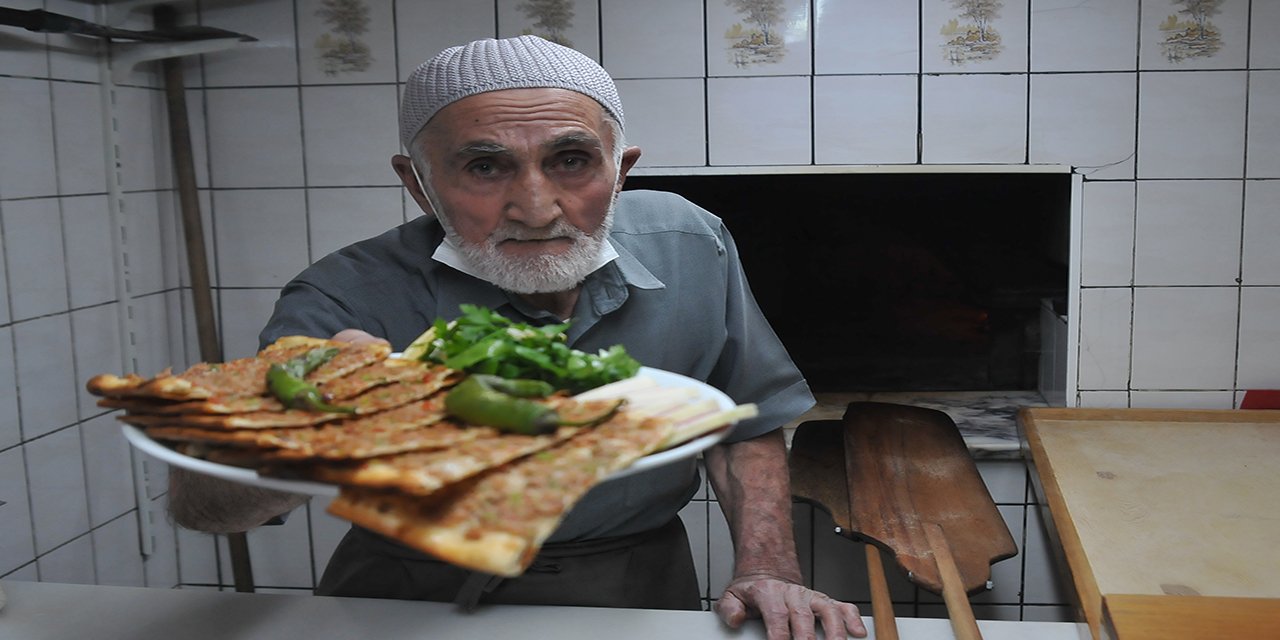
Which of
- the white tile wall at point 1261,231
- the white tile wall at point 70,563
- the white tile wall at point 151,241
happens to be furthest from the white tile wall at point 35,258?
the white tile wall at point 1261,231

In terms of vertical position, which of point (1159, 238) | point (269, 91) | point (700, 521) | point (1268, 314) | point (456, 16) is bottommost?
point (700, 521)

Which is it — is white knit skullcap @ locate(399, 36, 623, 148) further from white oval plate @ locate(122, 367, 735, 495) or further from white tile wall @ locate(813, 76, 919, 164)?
white tile wall @ locate(813, 76, 919, 164)

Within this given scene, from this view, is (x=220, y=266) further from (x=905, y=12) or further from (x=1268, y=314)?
(x=1268, y=314)

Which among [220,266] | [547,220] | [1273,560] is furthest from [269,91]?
[1273,560]

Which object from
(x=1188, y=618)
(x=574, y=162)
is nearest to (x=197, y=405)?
(x=574, y=162)

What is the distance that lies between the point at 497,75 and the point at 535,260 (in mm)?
268

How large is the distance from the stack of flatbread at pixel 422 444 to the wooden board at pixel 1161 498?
686 millimetres

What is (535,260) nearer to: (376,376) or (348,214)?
(376,376)

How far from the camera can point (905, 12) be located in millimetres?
2449

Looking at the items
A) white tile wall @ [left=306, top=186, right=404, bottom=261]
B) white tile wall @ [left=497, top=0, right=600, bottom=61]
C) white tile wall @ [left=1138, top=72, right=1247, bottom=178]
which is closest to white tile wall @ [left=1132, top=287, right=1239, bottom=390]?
white tile wall @ [left=1138, top=72, right=1247, bottom=178]

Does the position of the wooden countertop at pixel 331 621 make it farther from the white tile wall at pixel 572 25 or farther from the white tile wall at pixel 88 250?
the white tile wall at pixel 572 25

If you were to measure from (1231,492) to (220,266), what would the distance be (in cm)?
239

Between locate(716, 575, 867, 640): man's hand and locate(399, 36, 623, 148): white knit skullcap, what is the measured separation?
73 centimetres

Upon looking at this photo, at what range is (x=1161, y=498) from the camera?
6.17ft
